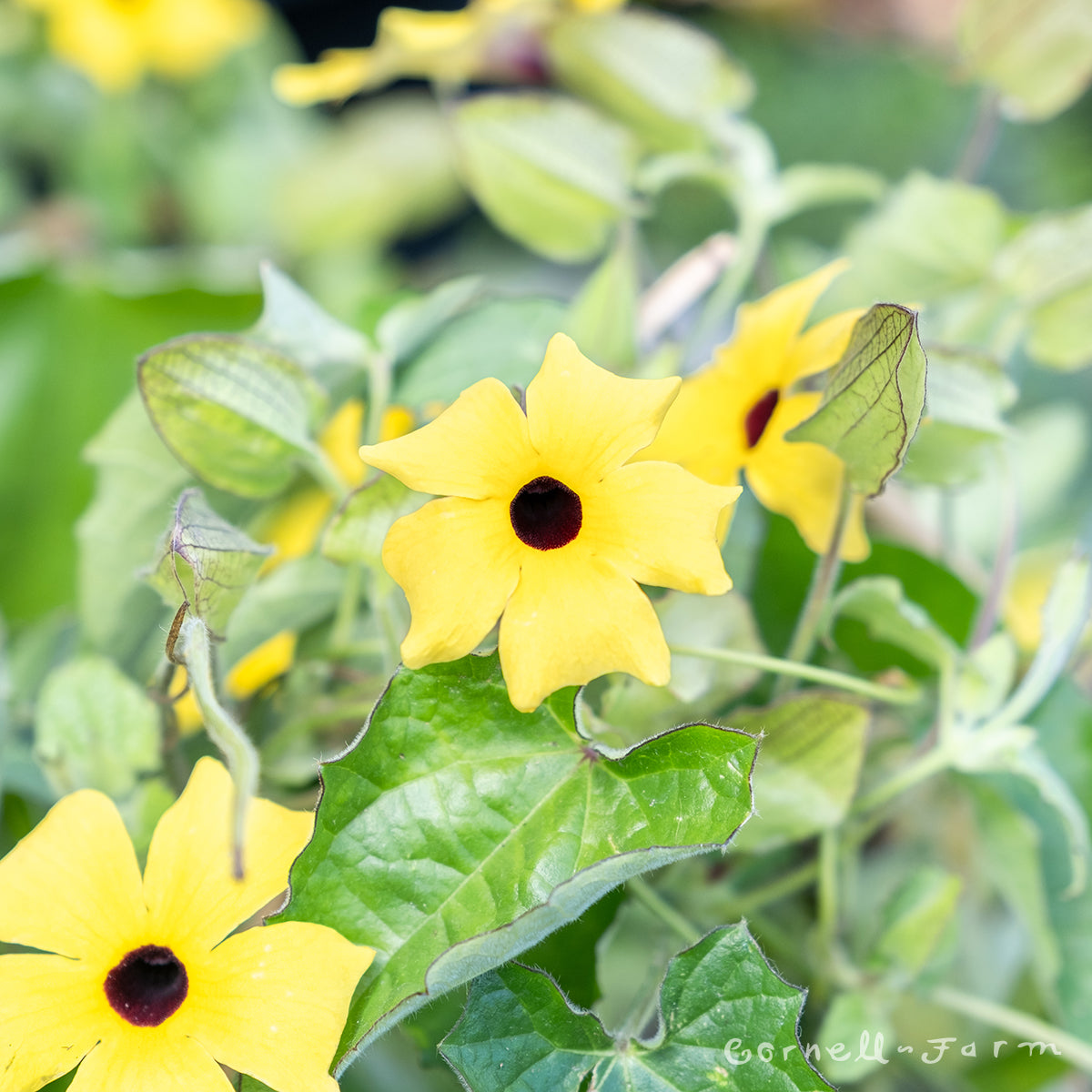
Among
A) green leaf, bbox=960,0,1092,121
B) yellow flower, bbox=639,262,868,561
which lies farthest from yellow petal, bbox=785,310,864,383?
green leaf, bbox=960,0,1092,121

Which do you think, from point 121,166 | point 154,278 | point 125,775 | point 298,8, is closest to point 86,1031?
point 125,775

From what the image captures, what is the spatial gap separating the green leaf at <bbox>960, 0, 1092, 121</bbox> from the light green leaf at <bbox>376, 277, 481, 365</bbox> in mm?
238

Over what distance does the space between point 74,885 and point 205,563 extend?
0.25 feet

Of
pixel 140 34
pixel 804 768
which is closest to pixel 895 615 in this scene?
pixel 804 768

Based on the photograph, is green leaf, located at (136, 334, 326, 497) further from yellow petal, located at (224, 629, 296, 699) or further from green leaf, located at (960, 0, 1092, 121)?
green leaf, located at (960, 0, 1092, 121)

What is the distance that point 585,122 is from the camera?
384mm

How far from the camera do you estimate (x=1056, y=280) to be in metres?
0.35

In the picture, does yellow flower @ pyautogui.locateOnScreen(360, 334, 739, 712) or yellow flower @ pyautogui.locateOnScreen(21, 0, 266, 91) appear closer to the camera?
yellow flower @ pyautogui.locateOnScreen(360, 334, 739, 712)

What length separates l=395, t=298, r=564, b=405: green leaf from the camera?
13.0 inches

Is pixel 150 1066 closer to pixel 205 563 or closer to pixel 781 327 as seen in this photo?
pixel 205 563

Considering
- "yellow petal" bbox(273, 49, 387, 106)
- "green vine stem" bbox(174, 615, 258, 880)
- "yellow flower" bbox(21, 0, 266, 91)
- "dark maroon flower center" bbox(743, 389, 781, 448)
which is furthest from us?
"yellow flower" bbox(21, 0, 266, 91)

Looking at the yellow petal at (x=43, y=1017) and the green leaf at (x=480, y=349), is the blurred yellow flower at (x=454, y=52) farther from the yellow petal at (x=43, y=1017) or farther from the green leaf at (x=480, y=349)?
the yellow petal at (x=43, y=1017)

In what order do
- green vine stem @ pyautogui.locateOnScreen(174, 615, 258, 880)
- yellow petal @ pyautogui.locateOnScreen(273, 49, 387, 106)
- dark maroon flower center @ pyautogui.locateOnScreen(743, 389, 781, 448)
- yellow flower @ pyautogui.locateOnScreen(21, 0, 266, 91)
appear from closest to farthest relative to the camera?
1. green vine stem @ pyautogui.locateOnScreen(174, 615, 258, 880)
2. dark maroon flower center @ pyautogui.locateOnScreen(743, 389, 781, 448)
3. yellow petal @ pyautogui.locateOnScreen(273, 49, 387, 106)
4. yellow flower @ pyautogui.locateOnScreen(21, 0, 266, 91)

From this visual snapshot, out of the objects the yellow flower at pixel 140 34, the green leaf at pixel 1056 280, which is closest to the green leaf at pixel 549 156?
the green leaf at pixel 1056 280
